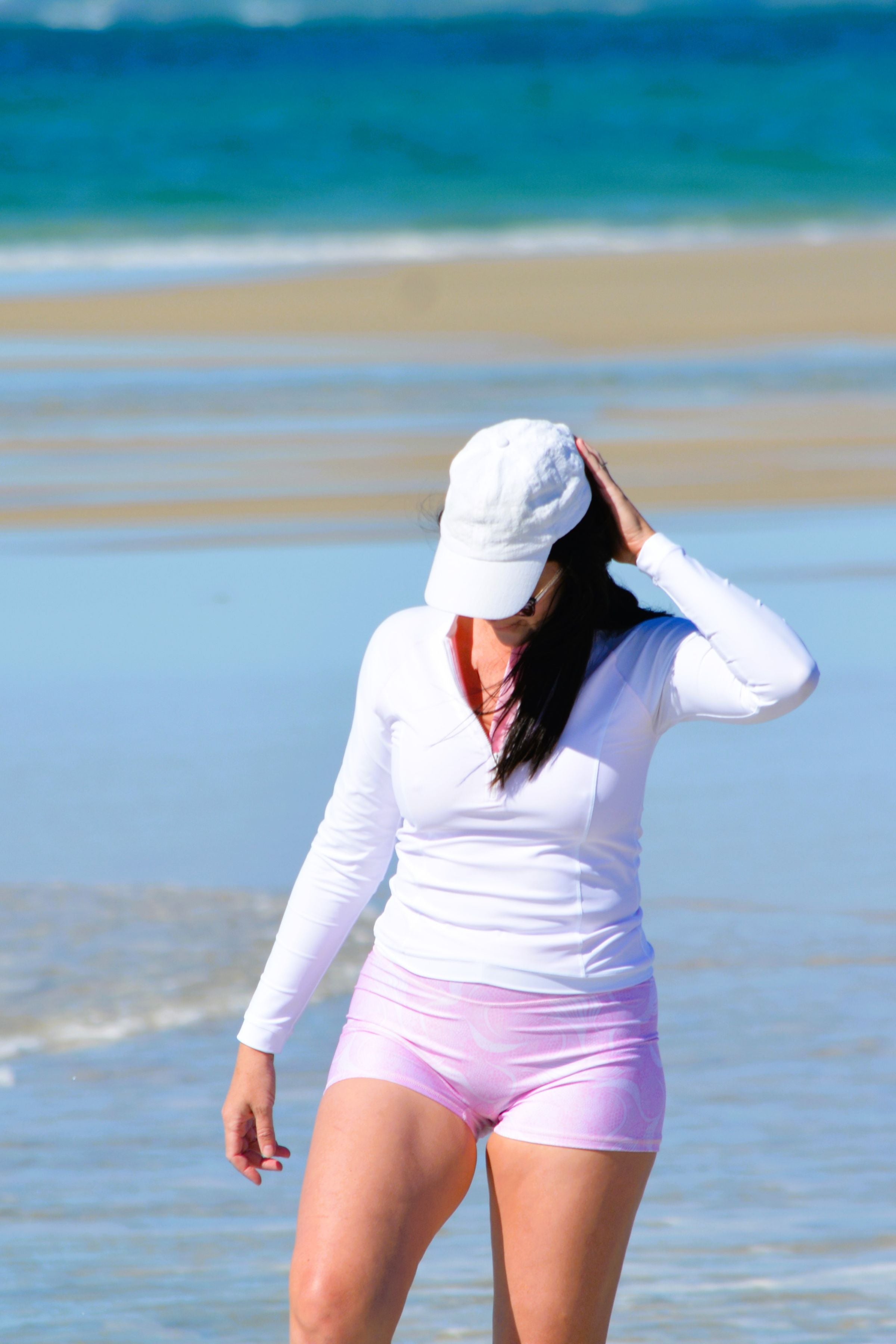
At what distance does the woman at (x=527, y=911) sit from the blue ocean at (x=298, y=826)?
3.11ft

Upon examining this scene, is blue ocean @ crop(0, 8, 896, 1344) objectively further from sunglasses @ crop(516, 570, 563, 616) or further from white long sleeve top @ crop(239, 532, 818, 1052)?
sunglasses @ crop(516, 570, 563, 616)

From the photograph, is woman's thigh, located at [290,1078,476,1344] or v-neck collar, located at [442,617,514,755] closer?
woman's thigh, located at [290,1078,476,1344]

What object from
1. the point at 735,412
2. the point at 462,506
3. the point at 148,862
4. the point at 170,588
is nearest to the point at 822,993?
the point at 148,862

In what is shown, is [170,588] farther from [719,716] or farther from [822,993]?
[719,716]

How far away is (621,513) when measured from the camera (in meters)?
2.66

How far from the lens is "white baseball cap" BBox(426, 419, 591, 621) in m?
2.52

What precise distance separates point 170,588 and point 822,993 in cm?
490

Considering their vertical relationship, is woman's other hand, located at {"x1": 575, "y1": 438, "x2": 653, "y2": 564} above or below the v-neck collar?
above

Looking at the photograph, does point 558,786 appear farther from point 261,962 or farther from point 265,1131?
point 261,962

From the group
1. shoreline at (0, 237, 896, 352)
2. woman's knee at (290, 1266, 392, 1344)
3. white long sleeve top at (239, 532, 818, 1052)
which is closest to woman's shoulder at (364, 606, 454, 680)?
white long sleeve top at (239, 532, 818, 1052)

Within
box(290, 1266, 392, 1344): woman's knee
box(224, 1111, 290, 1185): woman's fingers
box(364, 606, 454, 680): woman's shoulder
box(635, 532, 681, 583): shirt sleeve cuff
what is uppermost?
box(635, 532, 681, 583): shirt sleeve cuff

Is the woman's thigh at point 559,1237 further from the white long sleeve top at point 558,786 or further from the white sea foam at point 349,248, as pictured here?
the white sea foam at point 349,248

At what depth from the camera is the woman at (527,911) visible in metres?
2.50

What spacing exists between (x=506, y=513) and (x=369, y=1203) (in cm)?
91
